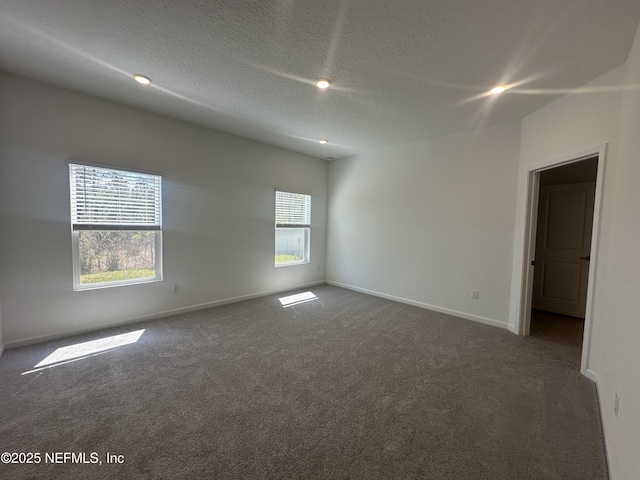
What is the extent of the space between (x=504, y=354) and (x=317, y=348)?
6.63 ft

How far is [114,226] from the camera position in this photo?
3189 mm

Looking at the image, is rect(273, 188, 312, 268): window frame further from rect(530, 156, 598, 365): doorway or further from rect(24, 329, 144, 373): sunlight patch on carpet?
rect(530, 156, 598, 365): doorway

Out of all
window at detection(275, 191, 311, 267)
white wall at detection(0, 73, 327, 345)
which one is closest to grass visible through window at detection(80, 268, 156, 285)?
white wall at detection(0, 73, 327, 345)

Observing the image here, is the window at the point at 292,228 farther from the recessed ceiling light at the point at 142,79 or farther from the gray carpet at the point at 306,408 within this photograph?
the recessed ceiling light at the point at 142,79

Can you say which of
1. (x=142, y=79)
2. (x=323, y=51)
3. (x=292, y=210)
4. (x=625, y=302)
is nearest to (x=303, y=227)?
(x=292, y=210)

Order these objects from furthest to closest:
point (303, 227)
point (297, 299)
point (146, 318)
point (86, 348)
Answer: point (303, 227)
point (297, 299)
point (146, 318)
point (86, 348)

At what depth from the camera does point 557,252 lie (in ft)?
14.0

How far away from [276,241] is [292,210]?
74 cm

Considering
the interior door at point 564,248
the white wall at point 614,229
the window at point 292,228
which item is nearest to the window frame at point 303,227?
the window at point 292,228

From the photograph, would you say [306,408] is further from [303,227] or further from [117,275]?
[303,227]

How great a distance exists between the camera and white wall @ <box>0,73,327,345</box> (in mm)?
2646

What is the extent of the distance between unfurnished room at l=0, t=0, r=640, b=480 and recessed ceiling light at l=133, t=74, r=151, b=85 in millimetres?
69

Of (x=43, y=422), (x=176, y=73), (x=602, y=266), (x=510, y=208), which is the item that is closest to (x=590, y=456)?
(x=602, y=266)

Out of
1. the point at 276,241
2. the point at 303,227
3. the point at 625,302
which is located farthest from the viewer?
the point at 303,227
